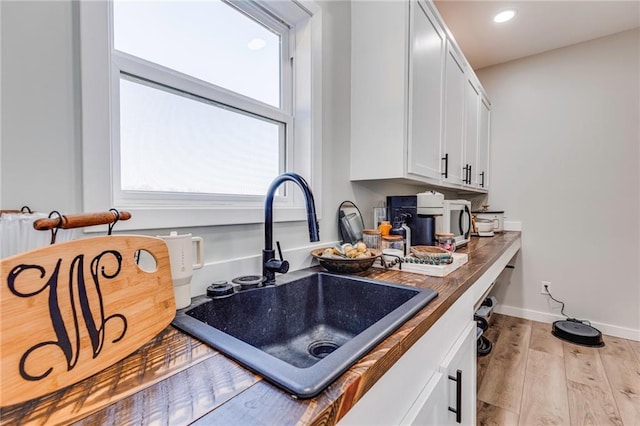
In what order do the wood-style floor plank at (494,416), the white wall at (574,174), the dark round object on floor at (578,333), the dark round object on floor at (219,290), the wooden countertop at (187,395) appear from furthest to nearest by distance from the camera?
the white wall at (574,174)
the dark round object on floor at (578,333)
the wood-style floor plank at (494,416)
the dark round object on floor at (219,290)
the wooden countertop at (187,395)

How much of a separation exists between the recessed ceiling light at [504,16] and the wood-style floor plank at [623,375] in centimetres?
253

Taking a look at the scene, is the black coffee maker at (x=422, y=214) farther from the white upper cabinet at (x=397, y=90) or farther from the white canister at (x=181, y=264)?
the white canister at (x=181, y=264)

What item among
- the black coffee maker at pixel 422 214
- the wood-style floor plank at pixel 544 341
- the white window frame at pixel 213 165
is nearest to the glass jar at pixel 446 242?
the black coffee maker at pixel 422 214

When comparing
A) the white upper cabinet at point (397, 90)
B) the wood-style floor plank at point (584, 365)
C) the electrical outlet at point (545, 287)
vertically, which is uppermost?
the white upper cabinet at point (397, 90)

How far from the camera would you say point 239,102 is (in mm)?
1104

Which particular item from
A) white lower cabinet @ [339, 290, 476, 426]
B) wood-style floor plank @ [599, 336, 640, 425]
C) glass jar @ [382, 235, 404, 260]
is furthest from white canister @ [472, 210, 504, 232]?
white lower cabinet @ [339, 290, 476, 426]

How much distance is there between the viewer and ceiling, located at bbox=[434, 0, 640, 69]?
79.3 inches

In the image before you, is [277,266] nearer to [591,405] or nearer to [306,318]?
[306,318]

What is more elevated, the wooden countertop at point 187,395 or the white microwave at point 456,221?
the white microwave at point 456,221

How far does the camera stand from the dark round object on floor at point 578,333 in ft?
7.42

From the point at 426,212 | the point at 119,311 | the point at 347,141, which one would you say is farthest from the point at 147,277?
the point at 426,212

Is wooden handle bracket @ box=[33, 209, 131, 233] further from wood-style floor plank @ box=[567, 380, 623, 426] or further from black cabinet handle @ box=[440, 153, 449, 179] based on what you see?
wood-style floor plank @ box=[567, 380, 623, 426]

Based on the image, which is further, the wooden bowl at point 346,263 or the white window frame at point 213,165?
the wooden bowl at point 346,263

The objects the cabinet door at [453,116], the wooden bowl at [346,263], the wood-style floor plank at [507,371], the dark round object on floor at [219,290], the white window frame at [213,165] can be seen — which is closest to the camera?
the white window frame at [213,165]
